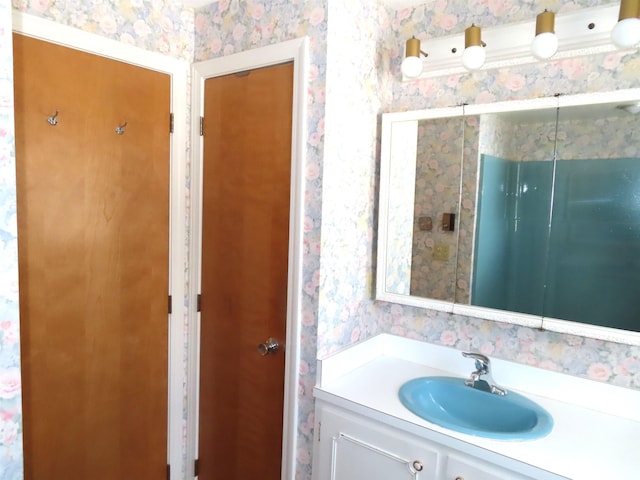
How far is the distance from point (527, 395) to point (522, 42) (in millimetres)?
1321

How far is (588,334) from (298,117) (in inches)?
50.8

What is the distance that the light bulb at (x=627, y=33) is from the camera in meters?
1.31

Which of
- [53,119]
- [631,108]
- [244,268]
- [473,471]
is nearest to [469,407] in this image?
[473,471]

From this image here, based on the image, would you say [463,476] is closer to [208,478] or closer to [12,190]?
[208,478]

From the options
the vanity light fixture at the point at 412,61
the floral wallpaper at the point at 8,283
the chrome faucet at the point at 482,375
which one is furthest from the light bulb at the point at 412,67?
the floral wallpaper at the point at 8,283

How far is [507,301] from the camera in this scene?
1696 mm

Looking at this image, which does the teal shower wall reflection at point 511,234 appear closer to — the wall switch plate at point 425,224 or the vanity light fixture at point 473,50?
the wall switch plate at point 425,224

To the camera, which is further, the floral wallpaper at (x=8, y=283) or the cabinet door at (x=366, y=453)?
the cabinet door at (x=366, y=453)

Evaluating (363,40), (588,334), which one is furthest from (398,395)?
(363,40)

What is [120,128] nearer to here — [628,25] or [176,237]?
[176,237]

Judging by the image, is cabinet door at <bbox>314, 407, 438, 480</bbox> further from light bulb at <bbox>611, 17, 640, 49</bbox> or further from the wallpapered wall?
light bulb at <bbox>611, 17, 640, 49</bbox>

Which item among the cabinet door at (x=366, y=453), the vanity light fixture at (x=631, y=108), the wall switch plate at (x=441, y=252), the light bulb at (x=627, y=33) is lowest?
the cabinet door at (x=366, y=453)

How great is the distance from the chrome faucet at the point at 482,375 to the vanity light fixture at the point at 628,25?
1123 mm

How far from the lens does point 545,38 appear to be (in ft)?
4.75
